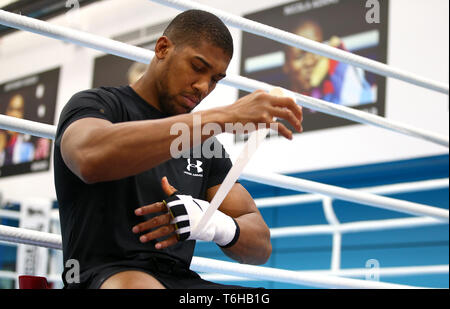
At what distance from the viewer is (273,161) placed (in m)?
5.14

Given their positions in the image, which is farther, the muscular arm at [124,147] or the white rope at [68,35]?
the white rope at [68,35]

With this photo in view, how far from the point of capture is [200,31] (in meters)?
1.34

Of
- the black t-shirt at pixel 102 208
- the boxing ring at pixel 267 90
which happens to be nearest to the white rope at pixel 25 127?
the boxing ring at pixel 267 90

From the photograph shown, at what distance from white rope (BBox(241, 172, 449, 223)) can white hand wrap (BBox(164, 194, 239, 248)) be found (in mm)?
323

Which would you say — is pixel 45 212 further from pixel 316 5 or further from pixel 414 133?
pixel 414 133

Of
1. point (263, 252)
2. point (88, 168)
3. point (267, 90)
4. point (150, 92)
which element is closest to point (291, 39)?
point (267, 90)

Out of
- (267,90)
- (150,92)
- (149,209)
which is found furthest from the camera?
(267,90)

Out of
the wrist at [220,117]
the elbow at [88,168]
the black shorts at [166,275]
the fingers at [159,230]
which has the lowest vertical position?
the black shorts at [166,275]

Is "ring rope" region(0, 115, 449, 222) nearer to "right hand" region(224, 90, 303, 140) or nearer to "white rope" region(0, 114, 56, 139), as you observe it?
Result: "white rope" region(0, 114, 56, 139)

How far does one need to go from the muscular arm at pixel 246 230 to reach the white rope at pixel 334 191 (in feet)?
0.44

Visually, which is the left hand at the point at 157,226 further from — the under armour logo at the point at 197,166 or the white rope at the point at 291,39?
the white rope at the point at 291,39

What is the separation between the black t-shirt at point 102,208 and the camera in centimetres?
119

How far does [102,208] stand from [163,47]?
0.41 metres

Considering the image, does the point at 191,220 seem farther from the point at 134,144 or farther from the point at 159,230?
the point at 134,144
